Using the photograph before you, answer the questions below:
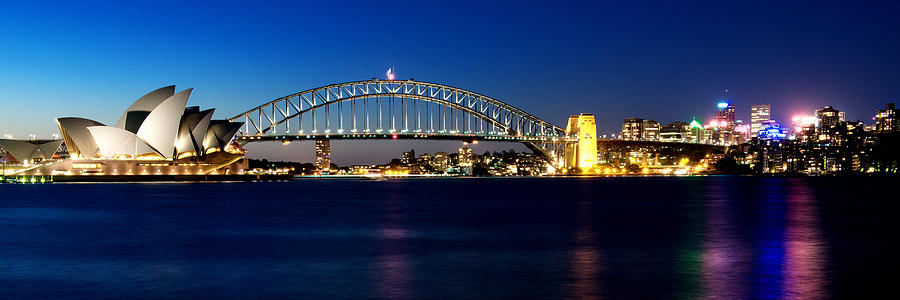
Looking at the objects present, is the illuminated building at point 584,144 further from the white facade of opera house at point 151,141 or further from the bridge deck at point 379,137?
the white facade of opera house at point 151,141

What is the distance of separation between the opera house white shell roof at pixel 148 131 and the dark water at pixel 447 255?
1647 inches

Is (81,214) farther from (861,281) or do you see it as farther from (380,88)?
(380,88)

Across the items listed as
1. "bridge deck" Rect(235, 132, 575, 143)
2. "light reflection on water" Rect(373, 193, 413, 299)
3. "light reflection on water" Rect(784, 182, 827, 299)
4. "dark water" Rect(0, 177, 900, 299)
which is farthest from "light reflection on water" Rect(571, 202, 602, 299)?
"bridge deck" Rect(235, 132, 575, 143)

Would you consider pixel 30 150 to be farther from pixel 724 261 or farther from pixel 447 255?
pixel 724 261

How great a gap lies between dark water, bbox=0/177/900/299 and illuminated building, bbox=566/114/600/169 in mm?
78341

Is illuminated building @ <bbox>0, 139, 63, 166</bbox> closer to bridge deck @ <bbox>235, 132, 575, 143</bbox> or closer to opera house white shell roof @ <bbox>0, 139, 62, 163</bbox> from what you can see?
opera house white shell roof @ <bbox>0, 139, 62, 163</bbox>

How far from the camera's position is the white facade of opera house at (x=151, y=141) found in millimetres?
72562

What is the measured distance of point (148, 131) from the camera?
73.9 m

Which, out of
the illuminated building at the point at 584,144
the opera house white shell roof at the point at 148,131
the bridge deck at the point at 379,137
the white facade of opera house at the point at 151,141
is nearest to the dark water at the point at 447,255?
the opera house white shell roof at the point at 148,131

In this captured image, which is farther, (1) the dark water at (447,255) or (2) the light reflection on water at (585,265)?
(1) the dark water at (447,255)

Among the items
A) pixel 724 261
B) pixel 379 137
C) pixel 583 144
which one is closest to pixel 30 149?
pixel 379 137

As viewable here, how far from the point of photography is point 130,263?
15891 mm

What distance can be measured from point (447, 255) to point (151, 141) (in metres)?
63.8

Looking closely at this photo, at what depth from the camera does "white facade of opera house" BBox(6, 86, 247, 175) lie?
72.6 m
